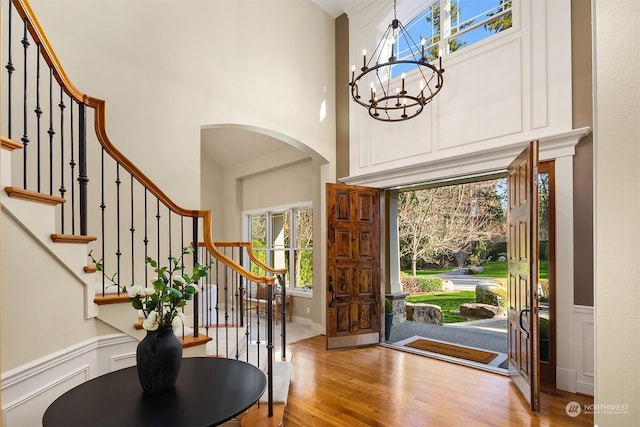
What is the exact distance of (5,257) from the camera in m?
1.76

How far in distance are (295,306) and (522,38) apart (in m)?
5.36

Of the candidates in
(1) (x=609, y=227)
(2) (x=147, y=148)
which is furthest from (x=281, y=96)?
(1) (x=609, y=227)

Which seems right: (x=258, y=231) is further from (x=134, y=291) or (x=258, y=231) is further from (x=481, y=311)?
(x=134, y=291)

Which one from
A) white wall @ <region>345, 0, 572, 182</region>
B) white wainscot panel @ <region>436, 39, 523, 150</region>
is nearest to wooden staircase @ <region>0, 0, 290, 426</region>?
white wall @ <region>345, 0, 572, 182</region>

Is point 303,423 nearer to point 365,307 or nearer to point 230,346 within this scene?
point 230,346

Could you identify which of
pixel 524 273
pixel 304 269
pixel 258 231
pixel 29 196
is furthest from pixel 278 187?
pixel 29 196

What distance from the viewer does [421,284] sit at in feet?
29.8

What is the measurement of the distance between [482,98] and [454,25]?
4.04ft

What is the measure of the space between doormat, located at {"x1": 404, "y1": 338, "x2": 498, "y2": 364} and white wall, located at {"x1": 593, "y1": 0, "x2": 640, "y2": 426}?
168 inches

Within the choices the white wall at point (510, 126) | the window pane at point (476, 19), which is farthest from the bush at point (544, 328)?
the window pane at point (476, 19)

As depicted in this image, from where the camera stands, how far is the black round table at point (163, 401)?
152 cm

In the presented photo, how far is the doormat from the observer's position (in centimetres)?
470

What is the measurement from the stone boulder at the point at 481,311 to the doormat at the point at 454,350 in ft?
9.91

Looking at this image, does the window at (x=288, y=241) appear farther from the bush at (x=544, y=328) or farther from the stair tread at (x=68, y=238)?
the stair tread at (x=68, y=238)
